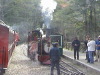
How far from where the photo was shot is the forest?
24891mm

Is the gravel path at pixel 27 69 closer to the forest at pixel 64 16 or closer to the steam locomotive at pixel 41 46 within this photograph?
the steam locomotive at pixel 41 46

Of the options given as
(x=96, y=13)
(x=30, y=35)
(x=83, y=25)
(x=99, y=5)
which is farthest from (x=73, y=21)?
(x=30, y=35)

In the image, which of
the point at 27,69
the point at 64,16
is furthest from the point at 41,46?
the point at 64,16

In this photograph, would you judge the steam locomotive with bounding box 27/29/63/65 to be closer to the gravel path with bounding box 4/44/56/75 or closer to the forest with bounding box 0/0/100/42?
the gravel path with bounding box 4/44/56/75

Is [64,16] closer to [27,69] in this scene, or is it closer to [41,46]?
[41,46]

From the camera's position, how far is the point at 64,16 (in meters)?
29.0

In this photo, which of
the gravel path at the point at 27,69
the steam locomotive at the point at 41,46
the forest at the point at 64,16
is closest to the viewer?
the gravel path at the point at 27,69

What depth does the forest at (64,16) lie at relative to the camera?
81.7 feet

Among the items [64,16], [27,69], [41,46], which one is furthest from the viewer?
[64,16]

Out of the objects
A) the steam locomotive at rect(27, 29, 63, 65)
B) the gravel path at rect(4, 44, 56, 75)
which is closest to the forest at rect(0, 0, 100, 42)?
the steam locomotive at rect(27, 29, 63, 65)

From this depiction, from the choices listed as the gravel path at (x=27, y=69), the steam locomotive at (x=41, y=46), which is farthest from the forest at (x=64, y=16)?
the gravel path at (x=27, y=69)

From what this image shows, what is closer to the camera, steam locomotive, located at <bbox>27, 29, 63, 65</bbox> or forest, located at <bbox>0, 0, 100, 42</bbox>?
steam locomotive, located at <bbox>27, 29, 63, 65</bbox>

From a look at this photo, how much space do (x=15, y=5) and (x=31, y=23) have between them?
6172mm

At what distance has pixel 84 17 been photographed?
26.1 metres
